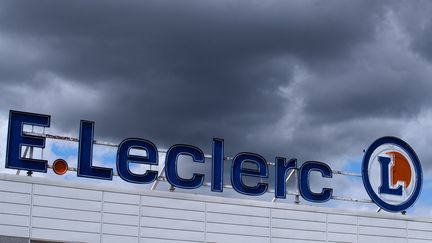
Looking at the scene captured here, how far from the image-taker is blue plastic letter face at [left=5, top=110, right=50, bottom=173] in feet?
130

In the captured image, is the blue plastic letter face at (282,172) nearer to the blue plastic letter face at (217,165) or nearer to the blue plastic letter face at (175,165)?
the blue plastic letter face at (217,165)

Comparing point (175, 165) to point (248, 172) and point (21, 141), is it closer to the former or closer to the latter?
point (248, 172)

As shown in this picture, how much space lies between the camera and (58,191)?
129 ft

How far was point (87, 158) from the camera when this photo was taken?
134 ft

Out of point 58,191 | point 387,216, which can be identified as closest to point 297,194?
point 387,216

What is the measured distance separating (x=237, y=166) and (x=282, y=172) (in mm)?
2133

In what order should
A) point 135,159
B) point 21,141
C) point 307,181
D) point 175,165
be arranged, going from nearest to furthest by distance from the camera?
point 21,141 < point 135,159 < point 175,165 < point 307,181

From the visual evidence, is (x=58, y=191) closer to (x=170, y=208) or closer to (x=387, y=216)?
(x=170, y=208)

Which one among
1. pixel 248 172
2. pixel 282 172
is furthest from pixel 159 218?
pixel 282 172

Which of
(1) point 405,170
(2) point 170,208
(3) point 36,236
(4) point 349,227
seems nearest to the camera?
(3) point 36,236

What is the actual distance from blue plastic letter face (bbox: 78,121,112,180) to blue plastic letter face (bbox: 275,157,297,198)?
24.4 ft

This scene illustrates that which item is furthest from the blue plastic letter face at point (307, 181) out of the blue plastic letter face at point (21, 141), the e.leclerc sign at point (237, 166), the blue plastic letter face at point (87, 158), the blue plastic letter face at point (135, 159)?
the blue plastic letter face at point (21, 141)

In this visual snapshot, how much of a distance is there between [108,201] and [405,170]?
14856mm

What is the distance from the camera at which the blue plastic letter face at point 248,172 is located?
141 ft
